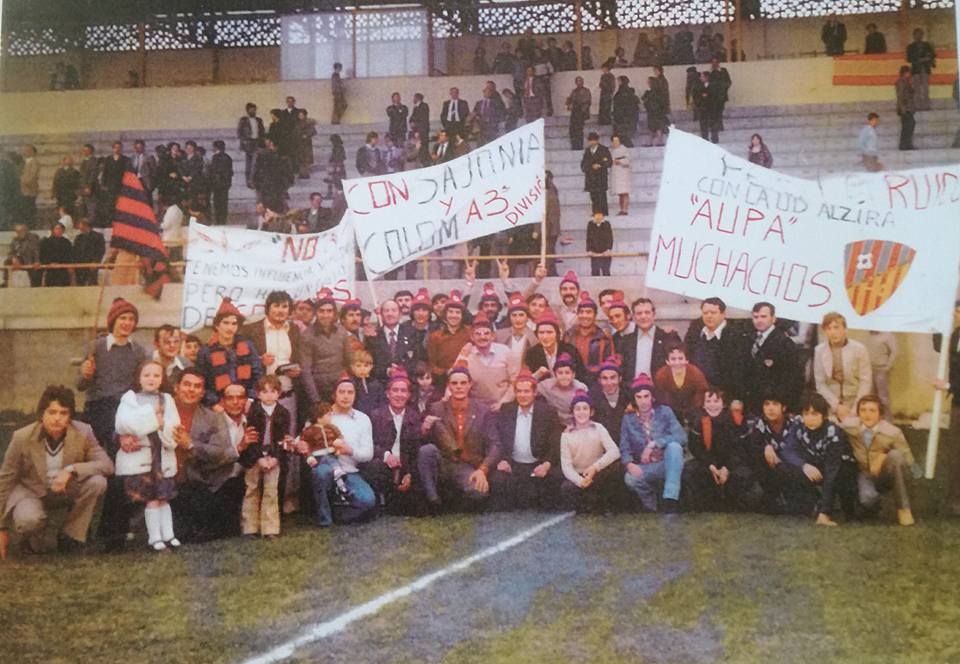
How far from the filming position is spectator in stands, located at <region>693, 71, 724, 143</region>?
233 inches

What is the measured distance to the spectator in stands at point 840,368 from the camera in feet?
14.3

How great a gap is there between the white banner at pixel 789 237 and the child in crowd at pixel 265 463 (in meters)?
1.78

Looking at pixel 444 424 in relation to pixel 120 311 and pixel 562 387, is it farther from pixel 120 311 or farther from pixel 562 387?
pixel 120 311

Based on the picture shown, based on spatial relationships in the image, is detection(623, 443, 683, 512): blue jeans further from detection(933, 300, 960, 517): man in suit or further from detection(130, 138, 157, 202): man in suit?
detection(130, 138, 157, 202): man in suit

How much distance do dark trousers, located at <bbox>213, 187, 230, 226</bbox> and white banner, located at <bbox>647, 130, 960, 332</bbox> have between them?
104 inches

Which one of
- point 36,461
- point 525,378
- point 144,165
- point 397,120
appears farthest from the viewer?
point 397,120

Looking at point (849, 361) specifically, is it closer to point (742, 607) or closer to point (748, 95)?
point (742, 607)

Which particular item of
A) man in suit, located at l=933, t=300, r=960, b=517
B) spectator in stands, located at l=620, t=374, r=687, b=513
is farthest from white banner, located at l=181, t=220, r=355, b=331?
man in suit, located at l=933, t=300, r=960, b=517

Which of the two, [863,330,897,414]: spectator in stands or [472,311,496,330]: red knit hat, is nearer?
[472,311,496,330]: red knit hat

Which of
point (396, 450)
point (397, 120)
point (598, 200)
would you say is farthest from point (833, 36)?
point (396, 450)

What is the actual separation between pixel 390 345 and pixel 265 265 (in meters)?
0.82

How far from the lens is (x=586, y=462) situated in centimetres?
435

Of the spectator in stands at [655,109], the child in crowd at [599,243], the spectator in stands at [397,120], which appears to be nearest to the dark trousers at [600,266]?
the child in crowd at [599,243]

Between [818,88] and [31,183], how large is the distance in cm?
514
